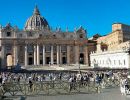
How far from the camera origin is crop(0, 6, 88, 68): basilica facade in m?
83.2

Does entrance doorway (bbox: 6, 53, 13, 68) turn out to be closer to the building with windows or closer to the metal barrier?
the building with windows

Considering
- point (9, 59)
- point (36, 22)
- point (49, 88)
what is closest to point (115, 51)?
point (9, 59)

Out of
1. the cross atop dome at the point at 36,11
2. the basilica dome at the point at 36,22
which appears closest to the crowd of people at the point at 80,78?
the basilica dome at the point at 36,22

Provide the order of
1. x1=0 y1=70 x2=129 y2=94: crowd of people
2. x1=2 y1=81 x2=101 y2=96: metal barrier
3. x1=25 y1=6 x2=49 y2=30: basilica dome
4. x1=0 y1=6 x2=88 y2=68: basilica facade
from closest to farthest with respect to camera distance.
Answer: x1=2 y1=81 x2=101 y2=96: metal barrier < x1=0 y1=70 x2=129 y2=94: crowd of people < x1=0 y1=6 x2=88 y2=68: basilica facade < x1=25 y1=6 x2=49 y2=30: basilica dome

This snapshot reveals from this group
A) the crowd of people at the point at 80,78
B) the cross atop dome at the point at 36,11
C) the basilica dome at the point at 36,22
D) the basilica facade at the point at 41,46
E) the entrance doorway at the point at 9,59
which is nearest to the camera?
the crowd of people at the point at 80,78

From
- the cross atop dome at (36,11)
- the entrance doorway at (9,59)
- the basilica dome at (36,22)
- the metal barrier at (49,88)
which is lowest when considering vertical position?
the metal barrier at (49,88)

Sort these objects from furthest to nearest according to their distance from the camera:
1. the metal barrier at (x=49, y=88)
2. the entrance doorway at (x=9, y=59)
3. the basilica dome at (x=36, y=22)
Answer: the basilica dome at (x=36, y=22), the entrance doorway at (x=9, y=59), the metal barrier at (x=49, y=88)

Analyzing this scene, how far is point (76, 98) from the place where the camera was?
58.1 feet

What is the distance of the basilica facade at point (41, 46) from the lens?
273 ft

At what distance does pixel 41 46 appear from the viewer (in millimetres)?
85188

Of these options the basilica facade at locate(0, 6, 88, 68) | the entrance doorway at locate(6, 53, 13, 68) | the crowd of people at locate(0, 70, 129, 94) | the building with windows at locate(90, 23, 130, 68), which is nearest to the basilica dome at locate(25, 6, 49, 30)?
the basilica facade at locate(0, 6, 88, 68)

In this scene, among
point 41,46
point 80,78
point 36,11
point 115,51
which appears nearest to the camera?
point 80,78

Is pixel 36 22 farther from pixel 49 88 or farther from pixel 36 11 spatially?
pixel 49 88

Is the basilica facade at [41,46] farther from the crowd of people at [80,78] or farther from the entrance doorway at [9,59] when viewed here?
the crowd of people at [80,78]
